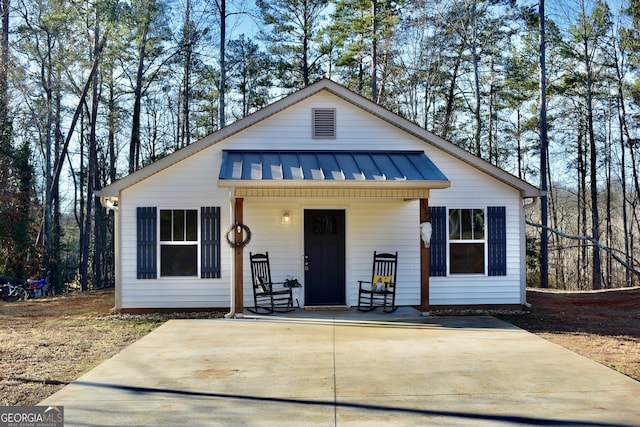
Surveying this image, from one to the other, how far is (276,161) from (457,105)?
14.2 meters

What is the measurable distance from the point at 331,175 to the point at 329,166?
0.47 metres

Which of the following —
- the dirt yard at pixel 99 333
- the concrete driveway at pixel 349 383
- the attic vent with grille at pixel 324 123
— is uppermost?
the attic vent with grille at pixel 324 123

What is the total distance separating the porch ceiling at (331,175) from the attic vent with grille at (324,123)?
2.15ft

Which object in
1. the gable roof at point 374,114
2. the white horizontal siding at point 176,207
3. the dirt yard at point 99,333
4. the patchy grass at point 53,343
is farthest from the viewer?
the gable roof at point 374,114

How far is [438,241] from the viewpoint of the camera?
9.76 m

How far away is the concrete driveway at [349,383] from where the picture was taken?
Answer: 3.96m

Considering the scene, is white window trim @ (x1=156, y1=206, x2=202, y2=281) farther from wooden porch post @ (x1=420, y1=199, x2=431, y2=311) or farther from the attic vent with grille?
wooden porch post @ (x1=420, y1=199, x2=431, y2=311)

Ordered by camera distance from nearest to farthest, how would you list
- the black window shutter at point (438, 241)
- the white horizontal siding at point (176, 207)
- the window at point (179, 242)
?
the white horizontal siding at point (176, 207) → the window at point (179, 242) → the black window shutter at point (438, 241)

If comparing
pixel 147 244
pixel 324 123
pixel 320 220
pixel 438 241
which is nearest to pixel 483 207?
pixel 438 241

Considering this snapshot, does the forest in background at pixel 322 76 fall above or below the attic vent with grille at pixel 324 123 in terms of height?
above

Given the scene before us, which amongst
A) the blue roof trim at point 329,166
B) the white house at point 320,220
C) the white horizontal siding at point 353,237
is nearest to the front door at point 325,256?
the white house at point 320,220

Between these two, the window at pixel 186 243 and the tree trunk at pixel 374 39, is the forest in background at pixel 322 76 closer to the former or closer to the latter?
the tree trunk at pixel 374 39

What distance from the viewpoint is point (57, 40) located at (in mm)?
18766

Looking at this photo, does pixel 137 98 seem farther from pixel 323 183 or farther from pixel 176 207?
pixel 323 183
